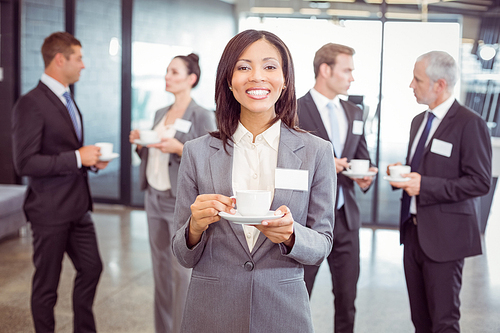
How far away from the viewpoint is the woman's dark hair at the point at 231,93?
156cm

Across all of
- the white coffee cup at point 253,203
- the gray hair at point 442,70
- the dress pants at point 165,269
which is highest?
the gray hair at point 442,70

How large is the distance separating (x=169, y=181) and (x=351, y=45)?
12.8 ft

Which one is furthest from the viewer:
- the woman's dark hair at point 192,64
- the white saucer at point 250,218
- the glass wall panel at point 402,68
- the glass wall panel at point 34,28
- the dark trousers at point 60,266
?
the glass wall panel at point 34,28

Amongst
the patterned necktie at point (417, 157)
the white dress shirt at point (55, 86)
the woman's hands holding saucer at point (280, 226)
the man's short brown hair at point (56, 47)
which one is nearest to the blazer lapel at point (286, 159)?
the woman's hands holding saucer at point (280, 226)

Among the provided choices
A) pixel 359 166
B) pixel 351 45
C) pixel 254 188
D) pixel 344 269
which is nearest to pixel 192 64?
pixel 359 166

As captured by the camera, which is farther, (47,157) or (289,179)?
(47,157)

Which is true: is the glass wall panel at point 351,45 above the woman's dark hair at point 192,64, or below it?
above

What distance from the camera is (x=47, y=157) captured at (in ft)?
8.98

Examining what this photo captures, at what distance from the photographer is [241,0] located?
646 cm

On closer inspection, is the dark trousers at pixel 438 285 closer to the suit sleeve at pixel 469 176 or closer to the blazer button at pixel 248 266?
the suit sleeve at pixel 469 176

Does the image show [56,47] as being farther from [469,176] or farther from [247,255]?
[469,176]

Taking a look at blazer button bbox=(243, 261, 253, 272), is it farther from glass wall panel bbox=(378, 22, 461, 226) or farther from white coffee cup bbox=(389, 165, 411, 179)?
Answer: glass wall panel bbox=(378, 22, 461, 226)

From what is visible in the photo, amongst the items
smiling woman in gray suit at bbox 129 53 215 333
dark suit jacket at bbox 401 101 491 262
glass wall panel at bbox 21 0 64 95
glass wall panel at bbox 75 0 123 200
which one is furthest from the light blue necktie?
glass wall panel at bbox 21 0 64 95

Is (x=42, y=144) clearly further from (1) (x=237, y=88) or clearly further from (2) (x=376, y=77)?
(2) (x=376, y=77)
